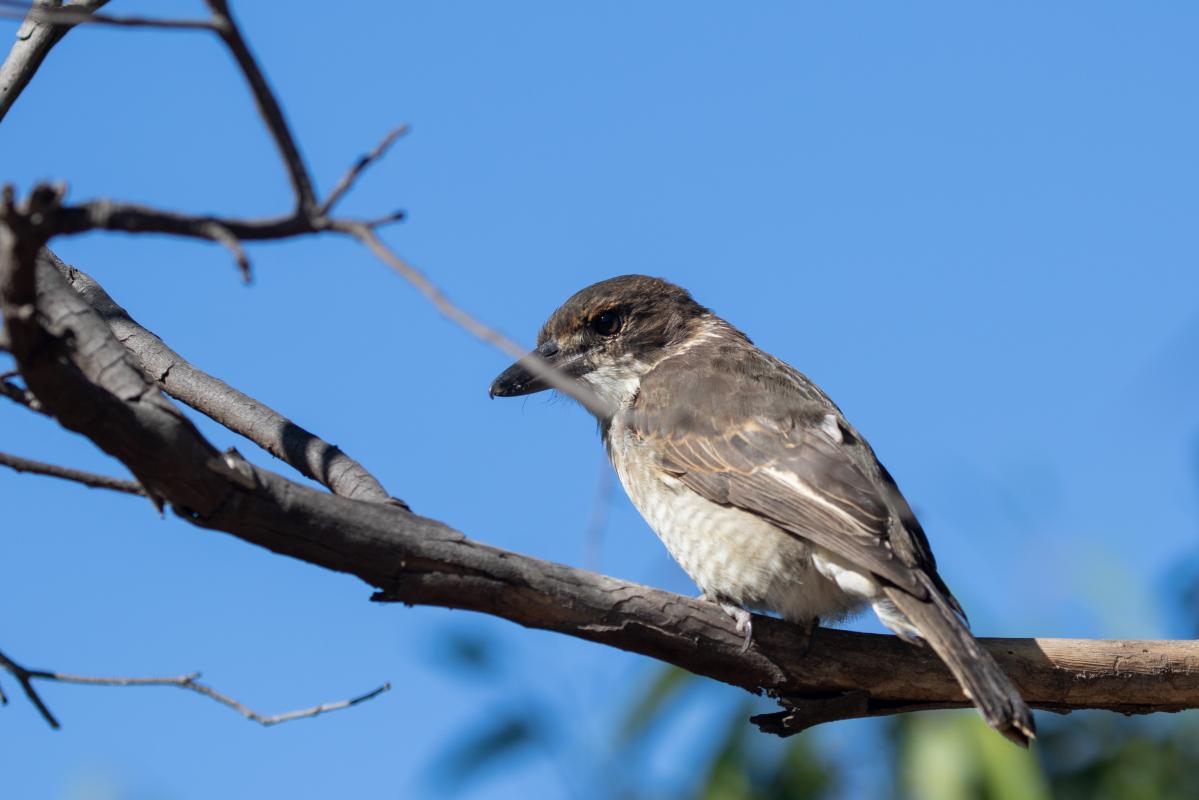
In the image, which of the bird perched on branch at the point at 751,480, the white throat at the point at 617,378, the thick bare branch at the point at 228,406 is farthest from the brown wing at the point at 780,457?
the thick bare branch at the point at 228,406

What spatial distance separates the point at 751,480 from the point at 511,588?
1.41 m

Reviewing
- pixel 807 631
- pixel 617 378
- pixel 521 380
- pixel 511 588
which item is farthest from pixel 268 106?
pixel 617 378

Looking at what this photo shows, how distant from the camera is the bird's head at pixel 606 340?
5074mm

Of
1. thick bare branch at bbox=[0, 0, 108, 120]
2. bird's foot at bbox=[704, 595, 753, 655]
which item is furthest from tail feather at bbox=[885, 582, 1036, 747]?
thick bare branch at bbox=[0, 0, 108, 120]

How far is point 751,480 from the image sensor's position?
4.14m

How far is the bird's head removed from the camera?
5.07 metres

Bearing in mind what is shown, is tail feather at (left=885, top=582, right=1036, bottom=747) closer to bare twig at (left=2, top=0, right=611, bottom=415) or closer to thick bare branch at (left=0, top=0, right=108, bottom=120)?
bare twig at (left=2, top=0, right=611, bottom=415)

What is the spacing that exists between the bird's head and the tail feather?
1762 mm

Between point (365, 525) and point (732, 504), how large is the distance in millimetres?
1708

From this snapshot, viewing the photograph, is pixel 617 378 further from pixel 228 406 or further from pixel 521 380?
pixel 228 406

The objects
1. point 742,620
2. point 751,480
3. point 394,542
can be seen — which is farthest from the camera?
point 751,480

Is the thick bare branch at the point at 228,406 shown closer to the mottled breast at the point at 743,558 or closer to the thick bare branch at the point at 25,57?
the thick bare branch at the point at 25,57

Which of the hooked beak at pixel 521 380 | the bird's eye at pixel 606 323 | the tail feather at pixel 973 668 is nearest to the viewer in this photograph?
the tail feather at pixel 973 668

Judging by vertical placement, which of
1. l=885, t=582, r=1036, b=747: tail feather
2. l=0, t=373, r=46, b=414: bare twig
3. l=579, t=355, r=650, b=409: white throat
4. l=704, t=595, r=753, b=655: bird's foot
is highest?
l=579, t=355, r=650, b=409: white throat
